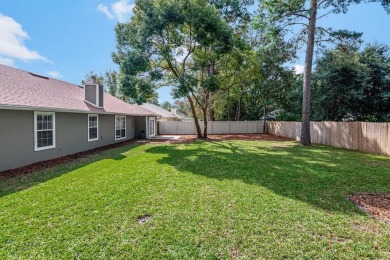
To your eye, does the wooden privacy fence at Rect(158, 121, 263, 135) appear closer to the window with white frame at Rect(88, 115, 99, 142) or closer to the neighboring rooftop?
the window with white frame at Rect(88, 115, 99, 142)

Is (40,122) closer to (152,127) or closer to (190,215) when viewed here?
(190,215)

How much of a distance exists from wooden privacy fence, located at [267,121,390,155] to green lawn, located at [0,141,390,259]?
4039mm

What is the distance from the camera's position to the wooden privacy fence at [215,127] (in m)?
25.2

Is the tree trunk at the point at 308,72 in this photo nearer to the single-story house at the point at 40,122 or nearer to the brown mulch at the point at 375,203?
the brown mulch at the point at 375,203

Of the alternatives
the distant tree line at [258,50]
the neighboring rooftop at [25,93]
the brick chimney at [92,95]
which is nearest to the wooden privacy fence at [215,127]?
the distant tree line at [258,50]

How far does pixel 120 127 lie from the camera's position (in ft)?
53.6

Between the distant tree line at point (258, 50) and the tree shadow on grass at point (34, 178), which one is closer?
the tree shadow on grass at point (34, 178)

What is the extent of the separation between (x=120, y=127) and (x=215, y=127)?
12346mm

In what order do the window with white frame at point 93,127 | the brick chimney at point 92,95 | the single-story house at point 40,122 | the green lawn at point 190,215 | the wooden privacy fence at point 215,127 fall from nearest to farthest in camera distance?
the green lawn at point 190,215 < the single-story house at point 40,122 < the window with white frame at point 93,127 < the brick chimney at point 92,95 < the wooden privacy fence at point 215,127

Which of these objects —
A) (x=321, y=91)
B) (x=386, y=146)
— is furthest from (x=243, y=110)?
(x=386, y=146)

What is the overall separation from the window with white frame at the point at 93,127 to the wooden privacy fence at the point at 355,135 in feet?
46.6

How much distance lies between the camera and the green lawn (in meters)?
2.96

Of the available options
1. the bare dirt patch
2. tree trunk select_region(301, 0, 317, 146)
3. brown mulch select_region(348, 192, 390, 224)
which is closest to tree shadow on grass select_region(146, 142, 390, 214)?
brown mulch select_region(348, 192, 390, 224)

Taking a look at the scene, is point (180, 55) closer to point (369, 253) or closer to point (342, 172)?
point (342, 172)
